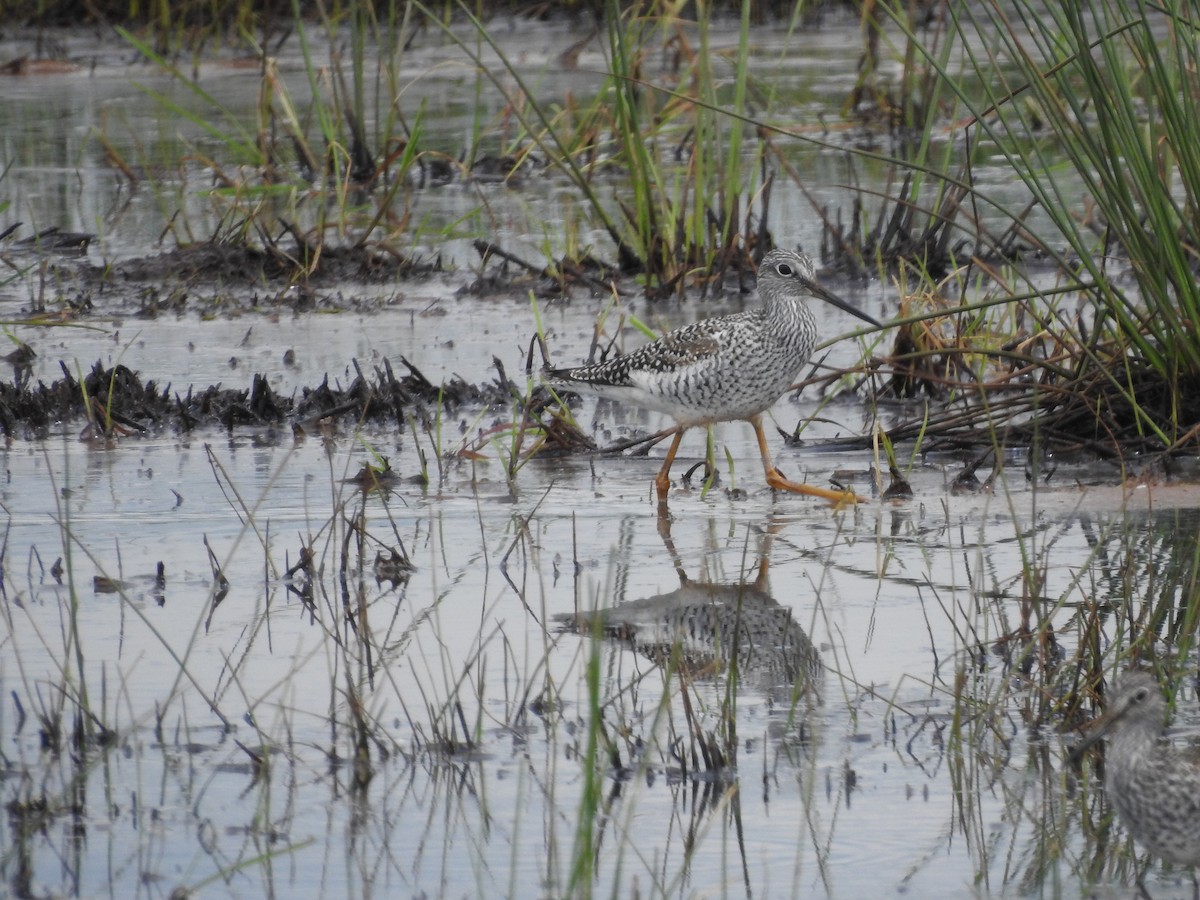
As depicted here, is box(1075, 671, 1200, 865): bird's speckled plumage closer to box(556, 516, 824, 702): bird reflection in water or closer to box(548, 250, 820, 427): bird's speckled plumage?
box(556, 516, 824, 702): bird reflection in water

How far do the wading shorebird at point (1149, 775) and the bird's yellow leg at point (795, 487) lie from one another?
7.97ft

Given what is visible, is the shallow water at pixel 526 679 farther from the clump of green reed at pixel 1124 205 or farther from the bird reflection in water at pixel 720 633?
the clump of green reed at pixel 1124 205

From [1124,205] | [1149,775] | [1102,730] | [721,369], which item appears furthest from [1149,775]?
[721,369]

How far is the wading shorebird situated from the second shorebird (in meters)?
2.72

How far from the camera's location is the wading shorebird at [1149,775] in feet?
10.5

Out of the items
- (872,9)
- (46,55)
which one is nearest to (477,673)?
(872,9)

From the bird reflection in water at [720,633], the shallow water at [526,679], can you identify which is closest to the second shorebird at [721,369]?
the shallow water at [526,679]

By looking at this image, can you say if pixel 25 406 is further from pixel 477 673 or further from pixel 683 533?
pixel 477 673

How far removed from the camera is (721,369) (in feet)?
20.6

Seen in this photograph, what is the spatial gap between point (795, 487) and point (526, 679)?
1.98 metres

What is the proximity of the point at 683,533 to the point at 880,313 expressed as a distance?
323 cm

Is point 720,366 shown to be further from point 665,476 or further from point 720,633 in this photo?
point 720,633

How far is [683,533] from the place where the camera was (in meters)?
5.73

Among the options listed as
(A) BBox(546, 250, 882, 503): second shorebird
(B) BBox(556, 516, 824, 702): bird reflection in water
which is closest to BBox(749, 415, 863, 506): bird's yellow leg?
(A) BBox(546, 250, 882, 503): second shorebird
